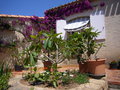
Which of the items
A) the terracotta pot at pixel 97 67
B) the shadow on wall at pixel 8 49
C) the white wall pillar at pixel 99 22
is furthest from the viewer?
the white wall pillar at pixel 99 22

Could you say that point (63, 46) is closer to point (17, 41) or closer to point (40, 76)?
point (40, 76)

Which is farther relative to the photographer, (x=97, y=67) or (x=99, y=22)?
(x=99, y=22)

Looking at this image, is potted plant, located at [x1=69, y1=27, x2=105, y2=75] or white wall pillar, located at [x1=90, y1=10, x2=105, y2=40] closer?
potted plant, located at [x1=69, y1=27, x2=105, y2=75]

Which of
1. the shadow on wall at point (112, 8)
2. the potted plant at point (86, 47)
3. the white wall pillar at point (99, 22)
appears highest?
the shadow on wall at point (112, 8)

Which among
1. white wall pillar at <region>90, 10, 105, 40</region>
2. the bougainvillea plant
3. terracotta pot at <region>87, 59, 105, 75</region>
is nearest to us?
terracotta pot at <region>87, 59, 105, 75</region>

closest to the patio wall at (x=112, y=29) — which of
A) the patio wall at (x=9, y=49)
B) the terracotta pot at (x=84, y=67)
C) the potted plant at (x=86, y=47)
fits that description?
the potted plant at (x=86, y=47)

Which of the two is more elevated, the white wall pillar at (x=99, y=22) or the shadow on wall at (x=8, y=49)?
the white wall pillar at (x=99, y=22)

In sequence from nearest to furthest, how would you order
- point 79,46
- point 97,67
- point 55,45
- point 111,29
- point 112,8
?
point 55,45
point 97,67
point 79,46
point 112,8
point 111,29

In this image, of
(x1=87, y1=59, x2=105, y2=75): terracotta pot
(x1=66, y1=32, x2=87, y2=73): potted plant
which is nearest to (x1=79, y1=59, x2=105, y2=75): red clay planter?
(x1=87, y1=59, x2=105, y2=75): terracotta pot

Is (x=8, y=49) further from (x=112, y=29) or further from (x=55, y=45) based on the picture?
(x=112, y=29)

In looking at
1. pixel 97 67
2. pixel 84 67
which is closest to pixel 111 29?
pixel 84 67

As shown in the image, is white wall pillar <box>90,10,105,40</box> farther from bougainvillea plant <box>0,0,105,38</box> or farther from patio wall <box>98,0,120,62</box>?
bougainvillea plant <box>0,0,105,38</box>

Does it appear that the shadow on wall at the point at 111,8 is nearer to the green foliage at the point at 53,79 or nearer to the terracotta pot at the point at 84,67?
the terracotta pot at the point at 84,67

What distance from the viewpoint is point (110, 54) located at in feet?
25.5
